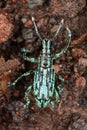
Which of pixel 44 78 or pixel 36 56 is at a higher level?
pixel 36 56

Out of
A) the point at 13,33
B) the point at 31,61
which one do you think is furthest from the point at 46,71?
the point at 13,33

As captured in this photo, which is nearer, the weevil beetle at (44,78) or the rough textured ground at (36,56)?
the weevil beetle at (44,78)

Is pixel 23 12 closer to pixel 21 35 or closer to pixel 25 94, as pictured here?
pixel 21 35

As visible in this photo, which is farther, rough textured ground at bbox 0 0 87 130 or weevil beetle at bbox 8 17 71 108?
rough textured ground at bbox 0 0 87 130

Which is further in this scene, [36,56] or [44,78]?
[36,56]
